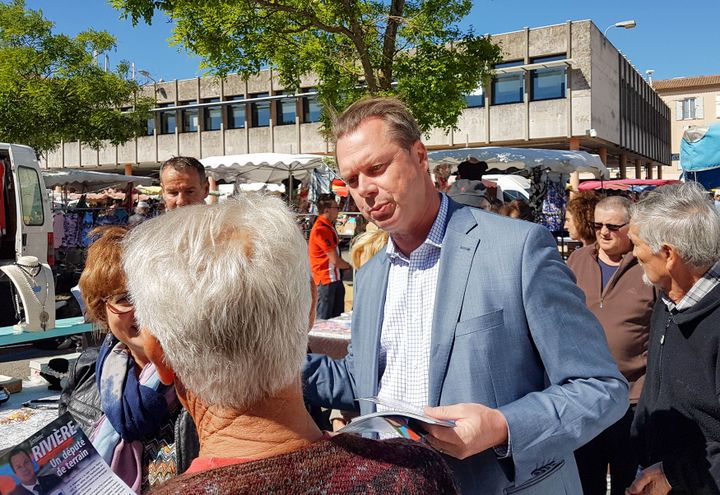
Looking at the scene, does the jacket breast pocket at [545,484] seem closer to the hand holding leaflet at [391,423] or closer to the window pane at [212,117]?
the hand holding leaflet at [391,423]

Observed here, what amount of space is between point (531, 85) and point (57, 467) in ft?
102

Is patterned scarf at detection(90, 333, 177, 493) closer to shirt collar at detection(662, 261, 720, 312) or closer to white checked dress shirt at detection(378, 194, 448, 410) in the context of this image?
white checked dress shirt at detection(378, 194, 448, 410)

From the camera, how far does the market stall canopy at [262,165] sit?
15.5m

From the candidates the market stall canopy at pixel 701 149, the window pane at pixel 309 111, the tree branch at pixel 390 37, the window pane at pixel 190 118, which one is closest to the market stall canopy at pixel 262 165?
the tree branch at pixel 390 37

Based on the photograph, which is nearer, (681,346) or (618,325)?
(681,346)

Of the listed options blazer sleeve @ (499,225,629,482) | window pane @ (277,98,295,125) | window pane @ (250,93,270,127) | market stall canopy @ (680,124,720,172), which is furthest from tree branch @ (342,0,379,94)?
window pane @ (250,93,270,127)

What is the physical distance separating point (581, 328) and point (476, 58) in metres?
10.7

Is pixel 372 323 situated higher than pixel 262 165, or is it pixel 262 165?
pixel 262 165

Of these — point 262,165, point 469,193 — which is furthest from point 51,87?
point 469,193

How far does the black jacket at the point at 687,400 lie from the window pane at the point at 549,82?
29.1 meters

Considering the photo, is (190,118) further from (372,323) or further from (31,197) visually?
(372,323)

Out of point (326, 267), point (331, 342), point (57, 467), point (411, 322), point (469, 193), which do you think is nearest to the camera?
point (57, 467)

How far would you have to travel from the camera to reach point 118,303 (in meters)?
2.07

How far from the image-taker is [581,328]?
5.38 ft
